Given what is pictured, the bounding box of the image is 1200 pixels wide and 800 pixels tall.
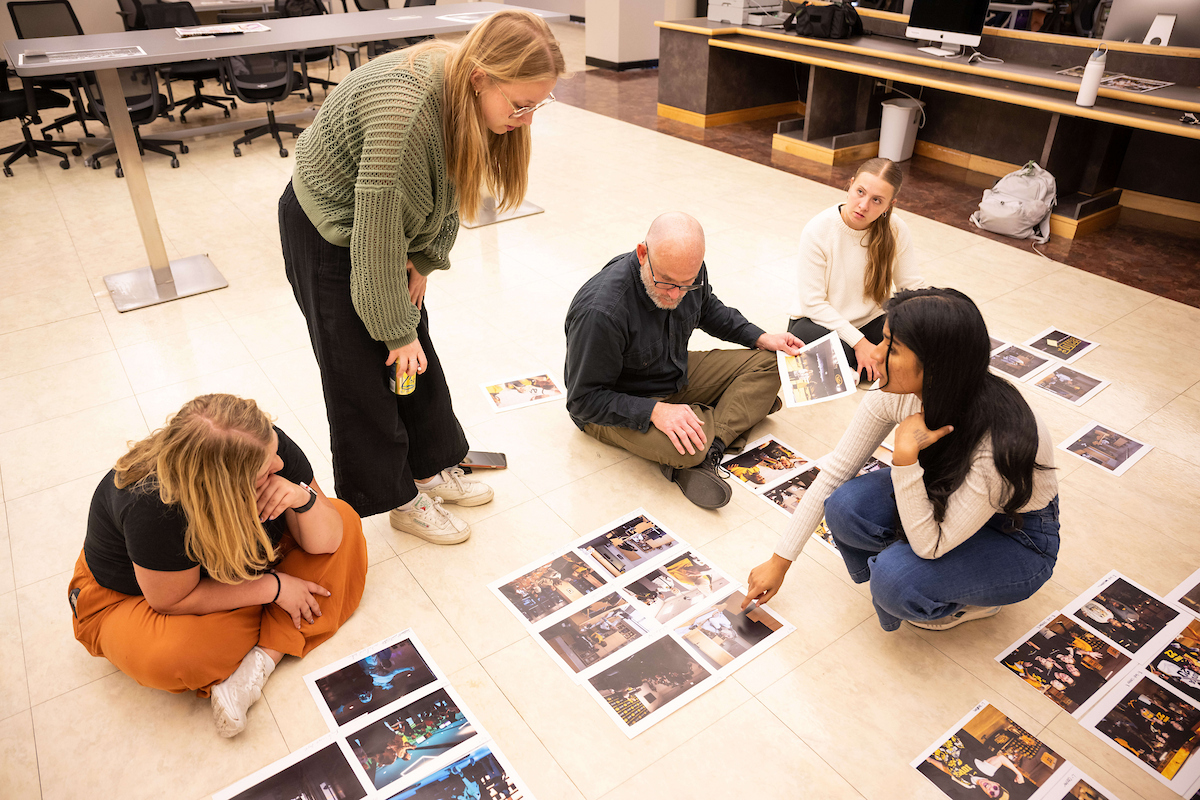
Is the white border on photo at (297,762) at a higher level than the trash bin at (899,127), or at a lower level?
lower

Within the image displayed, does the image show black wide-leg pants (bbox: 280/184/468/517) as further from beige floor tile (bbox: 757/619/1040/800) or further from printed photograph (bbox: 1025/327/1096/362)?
printed photograph (bbox: 1025/327/1096/362)

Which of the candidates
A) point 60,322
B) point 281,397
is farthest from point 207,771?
point 60,322

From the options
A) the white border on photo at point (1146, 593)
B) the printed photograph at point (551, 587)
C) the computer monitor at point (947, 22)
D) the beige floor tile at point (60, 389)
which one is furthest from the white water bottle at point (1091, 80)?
the beige floor tile at point (60, 389)

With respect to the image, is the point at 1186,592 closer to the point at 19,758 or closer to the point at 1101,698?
the point at 1101,698

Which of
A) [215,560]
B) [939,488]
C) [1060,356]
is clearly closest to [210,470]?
[215,560]

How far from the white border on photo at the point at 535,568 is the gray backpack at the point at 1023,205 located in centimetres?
368

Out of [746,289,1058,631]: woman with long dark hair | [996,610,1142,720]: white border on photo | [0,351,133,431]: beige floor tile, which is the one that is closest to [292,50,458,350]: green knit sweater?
[746,289,1058,631]: woman with long dark hair

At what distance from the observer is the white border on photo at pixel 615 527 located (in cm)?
229

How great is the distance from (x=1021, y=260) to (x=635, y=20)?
20.3ft

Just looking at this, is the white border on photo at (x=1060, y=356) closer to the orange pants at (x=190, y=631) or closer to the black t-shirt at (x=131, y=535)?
the orange pants at (x=190, y=631)

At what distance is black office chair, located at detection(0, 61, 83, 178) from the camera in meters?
5.57

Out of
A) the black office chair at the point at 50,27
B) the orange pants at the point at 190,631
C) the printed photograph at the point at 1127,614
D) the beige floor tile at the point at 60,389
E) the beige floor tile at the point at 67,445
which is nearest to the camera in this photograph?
the orange pants at the point at 190,631

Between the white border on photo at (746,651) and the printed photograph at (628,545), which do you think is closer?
the white border on photo at (746,651)

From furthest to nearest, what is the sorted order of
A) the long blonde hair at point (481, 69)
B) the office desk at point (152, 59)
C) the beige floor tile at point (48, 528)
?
the office desk at point (152, 59), the beige floor tile at point (48, 528), the long blonde hair at point (481, 69)
